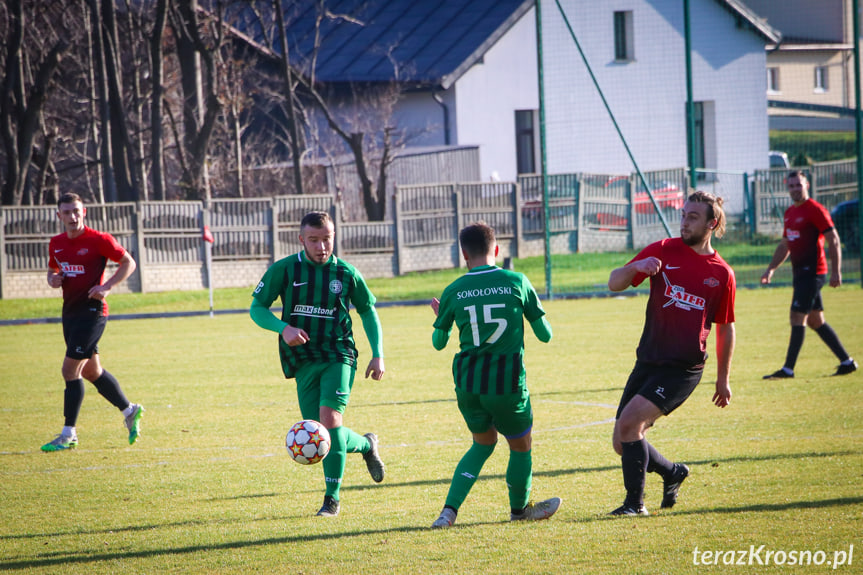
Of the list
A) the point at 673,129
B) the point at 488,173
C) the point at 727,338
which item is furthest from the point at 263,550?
the point at 488,173

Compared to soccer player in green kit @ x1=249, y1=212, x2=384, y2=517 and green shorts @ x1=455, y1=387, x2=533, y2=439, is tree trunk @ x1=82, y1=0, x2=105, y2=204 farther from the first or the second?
green shorts @ x1=455, y1=387, x2=533, y2=439

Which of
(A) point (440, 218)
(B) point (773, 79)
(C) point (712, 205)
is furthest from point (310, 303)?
(B) point (773, 79)

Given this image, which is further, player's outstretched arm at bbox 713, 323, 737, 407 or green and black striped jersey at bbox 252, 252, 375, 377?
green and black striped jersey at bbox 252, 252, 375, 377

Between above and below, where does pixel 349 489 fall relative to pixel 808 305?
below

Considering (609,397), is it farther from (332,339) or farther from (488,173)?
(488,173)

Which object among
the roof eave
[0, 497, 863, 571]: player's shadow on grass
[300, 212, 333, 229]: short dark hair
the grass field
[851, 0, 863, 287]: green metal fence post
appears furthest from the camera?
the roof eave

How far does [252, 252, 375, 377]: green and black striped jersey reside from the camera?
21.5ft

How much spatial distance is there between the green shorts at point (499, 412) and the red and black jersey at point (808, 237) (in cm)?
675

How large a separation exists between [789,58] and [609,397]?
1145 inches

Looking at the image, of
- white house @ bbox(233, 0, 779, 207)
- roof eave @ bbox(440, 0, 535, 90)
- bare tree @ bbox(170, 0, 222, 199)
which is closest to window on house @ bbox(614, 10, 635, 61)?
white house @ bbox(233, 0, 779, 207)

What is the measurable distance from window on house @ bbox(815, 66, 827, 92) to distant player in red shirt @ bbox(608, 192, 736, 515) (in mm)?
26747

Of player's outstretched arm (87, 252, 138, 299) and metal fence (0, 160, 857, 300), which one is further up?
metal fence (0, 160, 857, 300)

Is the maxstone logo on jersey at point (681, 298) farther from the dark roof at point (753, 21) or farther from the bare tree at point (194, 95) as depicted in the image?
the dark roof at point (753, 21)

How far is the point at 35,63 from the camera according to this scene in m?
35.7
